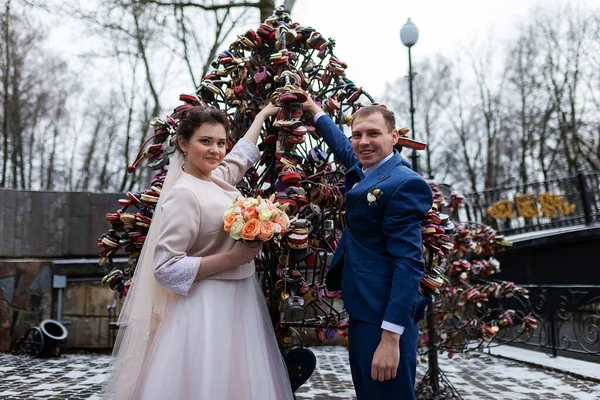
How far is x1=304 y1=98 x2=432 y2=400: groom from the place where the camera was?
237cm

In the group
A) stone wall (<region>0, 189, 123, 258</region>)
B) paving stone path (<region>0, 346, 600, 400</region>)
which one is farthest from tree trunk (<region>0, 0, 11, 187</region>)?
paving stone path (<region>0, 346, 600, 400</region>)

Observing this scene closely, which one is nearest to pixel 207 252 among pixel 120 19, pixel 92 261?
pixel 92 261

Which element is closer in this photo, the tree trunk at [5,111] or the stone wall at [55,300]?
the stone wall at [55,300]

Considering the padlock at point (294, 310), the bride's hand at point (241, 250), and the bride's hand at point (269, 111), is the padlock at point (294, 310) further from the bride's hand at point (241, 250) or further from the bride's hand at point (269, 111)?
the bride's hand at point (269, 111)

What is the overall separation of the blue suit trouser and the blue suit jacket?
0.07 metres

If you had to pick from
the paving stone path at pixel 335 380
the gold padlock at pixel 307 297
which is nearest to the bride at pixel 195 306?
the gold padlock at pixel 307 297

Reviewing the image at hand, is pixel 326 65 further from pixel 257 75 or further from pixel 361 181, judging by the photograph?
pixel 361 181

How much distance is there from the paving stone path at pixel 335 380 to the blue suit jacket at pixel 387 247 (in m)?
3.47

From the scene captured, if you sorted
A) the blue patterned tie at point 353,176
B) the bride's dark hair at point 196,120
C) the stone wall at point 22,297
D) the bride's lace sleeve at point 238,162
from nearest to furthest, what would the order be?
the bride's dark hair at point 196,120, the blue patterned tie at point 353,176, the bride's lace sleeve at point 238,162, the stone wall at point 22,297

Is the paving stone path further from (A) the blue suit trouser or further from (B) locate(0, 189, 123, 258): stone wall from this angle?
(A) the blue suit trouser

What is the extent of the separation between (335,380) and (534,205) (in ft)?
37.7

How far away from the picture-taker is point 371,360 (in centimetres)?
249

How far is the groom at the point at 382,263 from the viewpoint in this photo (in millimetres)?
2365

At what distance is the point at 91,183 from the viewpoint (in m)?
30.7
